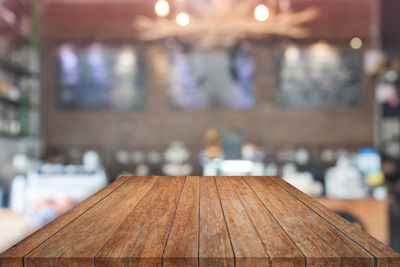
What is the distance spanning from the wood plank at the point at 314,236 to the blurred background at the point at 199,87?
3418 mm

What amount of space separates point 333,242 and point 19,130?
442 centimetres

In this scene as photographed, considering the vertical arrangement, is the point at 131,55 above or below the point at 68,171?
above

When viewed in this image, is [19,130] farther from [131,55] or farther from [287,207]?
[287,207]

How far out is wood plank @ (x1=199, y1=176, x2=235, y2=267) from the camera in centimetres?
71

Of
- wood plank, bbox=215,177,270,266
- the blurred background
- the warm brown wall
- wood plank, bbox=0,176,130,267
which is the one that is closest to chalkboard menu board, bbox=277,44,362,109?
the blurred background

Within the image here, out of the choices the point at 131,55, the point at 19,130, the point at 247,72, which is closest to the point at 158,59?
the point at 131,55

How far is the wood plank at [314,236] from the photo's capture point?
722 mm

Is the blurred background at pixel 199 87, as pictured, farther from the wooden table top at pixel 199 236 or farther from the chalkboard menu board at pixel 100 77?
the wooden table top at pixel 199 236

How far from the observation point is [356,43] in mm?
4781

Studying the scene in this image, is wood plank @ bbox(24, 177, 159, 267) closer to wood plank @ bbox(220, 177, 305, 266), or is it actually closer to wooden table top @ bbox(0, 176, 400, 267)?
wooden table top @ bbox(0, 176, 400, 267)

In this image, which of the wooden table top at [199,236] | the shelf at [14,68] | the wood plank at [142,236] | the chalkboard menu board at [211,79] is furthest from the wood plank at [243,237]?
the shelf at [14,68]

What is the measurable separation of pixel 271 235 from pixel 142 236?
1.05 feet

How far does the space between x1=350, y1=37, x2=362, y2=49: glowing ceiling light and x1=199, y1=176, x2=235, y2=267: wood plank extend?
4271 millimetres

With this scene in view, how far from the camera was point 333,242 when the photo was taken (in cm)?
82
